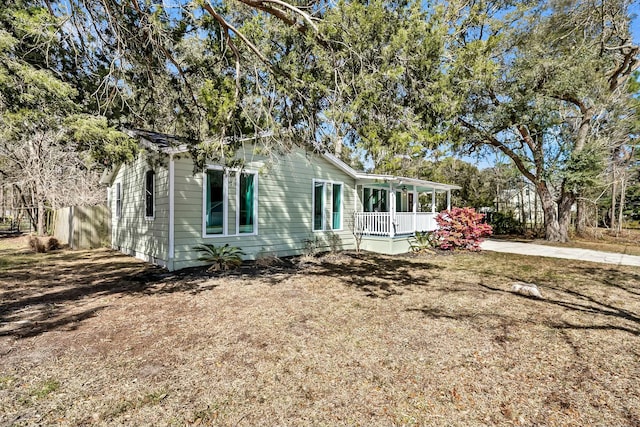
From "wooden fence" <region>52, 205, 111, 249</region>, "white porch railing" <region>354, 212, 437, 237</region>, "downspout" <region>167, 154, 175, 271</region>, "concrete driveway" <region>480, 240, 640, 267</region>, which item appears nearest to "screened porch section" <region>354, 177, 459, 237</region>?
"white porch railing" <region>354, 212, 437, 237</region>

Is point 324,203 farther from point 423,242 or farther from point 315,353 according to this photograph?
point 315,353

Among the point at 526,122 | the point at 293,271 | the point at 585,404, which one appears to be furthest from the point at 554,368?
the point at 526,122

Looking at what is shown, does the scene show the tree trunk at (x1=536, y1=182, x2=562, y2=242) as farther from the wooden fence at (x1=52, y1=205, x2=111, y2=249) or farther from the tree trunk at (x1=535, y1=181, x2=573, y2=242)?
the wooden fence at (x1=52, y1=205, x2=111, y2=249)

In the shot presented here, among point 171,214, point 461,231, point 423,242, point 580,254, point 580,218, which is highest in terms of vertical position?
point 171,214

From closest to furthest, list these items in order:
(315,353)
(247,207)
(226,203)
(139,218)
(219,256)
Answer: (315,353)
(219,256)
(226,203)
(247,207)
(139,218)

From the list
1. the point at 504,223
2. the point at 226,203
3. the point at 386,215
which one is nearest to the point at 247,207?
the point at 226,203

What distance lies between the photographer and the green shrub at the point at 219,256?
761 cm

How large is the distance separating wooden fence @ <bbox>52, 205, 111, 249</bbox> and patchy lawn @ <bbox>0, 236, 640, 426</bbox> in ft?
17.7

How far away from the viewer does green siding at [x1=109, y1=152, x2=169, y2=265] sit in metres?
7.61

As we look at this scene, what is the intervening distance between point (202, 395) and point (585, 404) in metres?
3.03

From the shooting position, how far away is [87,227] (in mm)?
11344

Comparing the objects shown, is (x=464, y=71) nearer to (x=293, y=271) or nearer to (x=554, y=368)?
(x=554, y=368)

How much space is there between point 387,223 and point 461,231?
2.87 metres

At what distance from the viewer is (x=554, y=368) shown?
295cm
